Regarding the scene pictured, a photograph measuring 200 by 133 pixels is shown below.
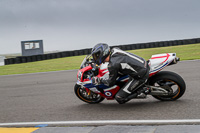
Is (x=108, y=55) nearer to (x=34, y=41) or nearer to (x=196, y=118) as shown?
(x=196, y=118)

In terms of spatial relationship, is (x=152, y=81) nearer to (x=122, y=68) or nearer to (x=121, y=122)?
(x=122, y=68)

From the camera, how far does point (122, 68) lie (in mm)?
5137

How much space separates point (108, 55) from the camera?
17.1 ft

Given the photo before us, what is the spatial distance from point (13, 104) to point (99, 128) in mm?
3482

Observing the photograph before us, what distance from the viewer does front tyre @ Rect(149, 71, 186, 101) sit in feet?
16.9

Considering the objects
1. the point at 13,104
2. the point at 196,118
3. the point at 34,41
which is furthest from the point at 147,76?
the point at 34,41

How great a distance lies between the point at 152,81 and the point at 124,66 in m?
0.69

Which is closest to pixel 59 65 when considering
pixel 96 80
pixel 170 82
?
pixel 96 80

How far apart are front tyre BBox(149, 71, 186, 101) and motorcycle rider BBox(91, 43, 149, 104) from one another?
24cm

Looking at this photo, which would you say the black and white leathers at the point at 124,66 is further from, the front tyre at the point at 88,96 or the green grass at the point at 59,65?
the green grass at the point at 59,65

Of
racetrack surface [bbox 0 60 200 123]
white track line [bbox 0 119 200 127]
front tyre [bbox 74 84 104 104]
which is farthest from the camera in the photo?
front tyre [bbox 74 84 104 104]

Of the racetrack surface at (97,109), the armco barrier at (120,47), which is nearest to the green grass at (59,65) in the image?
the armco barrier at (120,47)

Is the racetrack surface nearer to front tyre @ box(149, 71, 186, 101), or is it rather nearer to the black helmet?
front tyre @ box(149, 71, 186, 101)

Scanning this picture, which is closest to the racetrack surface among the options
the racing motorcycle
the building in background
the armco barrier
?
the racing motorcycle
